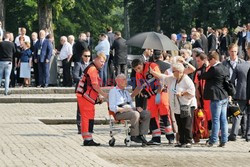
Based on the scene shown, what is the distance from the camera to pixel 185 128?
64.1ft

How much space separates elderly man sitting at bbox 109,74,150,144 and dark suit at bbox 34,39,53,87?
44.1ft

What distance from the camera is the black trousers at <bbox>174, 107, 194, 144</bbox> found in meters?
19.5

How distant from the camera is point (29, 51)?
3341cm

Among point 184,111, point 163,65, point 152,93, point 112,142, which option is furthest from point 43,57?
point 184,111

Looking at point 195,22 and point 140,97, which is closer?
point 140,97

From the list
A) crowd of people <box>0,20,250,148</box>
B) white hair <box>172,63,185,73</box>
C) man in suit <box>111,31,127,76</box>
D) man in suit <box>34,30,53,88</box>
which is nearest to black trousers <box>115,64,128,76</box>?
man in suit <box>111,31,127,76</box>

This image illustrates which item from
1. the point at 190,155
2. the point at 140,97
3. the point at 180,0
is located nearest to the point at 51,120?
the point at 140,97

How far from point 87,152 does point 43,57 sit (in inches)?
655

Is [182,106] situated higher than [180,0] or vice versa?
[180,0]

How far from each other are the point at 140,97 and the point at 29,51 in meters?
13.5

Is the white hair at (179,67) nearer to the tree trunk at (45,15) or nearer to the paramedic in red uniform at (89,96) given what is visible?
the paramedic in red uniform at (89,96)

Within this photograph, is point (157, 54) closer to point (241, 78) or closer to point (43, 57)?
point (241, 78)

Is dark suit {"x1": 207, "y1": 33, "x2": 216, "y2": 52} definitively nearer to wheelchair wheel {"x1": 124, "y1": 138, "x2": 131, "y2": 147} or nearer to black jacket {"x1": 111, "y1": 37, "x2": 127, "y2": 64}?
black jacket {"x1": 111, "y1": 37, "x2": 127, "y2": 64}

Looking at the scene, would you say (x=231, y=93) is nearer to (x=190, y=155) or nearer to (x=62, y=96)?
(x=190, y=155)
